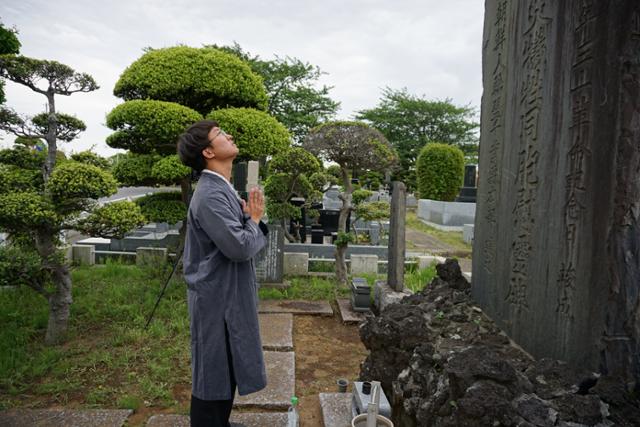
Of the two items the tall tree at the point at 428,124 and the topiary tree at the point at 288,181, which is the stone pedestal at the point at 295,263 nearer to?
the topiary tree at the point at 288,181

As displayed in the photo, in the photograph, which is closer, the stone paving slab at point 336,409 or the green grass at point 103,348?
the stone paving slab at point 336,409

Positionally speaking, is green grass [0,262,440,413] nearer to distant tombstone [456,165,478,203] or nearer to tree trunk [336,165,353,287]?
tree trunk [336,165,353,287]

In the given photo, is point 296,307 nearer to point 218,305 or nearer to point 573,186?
point 218,305

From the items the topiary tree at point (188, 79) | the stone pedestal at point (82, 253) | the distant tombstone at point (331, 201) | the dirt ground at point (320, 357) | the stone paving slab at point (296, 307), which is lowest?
the dirt ground at point (320, 357)

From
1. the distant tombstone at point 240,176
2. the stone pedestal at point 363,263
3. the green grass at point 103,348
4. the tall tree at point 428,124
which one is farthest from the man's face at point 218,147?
the tall tree at point 428,124

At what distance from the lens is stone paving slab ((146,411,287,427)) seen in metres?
2.91

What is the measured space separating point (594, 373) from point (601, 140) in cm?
104

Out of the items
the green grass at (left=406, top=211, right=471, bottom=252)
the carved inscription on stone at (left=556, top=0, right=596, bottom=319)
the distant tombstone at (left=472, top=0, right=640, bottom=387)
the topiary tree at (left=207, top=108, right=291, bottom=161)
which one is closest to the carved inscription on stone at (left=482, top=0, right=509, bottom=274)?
the distant tombstone at (left=472, top=0, right=640, bottom=387)

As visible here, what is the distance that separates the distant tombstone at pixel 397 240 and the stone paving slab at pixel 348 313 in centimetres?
62

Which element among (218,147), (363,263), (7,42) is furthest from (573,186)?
(7,42)

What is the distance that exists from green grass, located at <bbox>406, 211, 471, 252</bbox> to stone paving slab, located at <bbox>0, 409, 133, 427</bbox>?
984 cm

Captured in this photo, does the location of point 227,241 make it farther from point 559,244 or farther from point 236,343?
point 559,244

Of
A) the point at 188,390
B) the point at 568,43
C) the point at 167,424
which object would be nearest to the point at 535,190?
the point at 568,43

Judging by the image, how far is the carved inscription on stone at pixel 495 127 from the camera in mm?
2982
